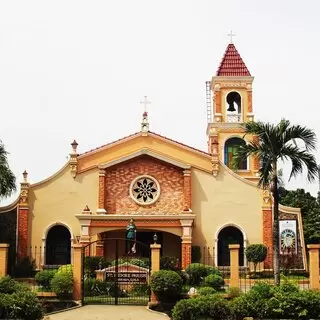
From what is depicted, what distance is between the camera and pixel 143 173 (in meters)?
35.3

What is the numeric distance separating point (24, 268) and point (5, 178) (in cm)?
477

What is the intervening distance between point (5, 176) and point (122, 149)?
6930mm

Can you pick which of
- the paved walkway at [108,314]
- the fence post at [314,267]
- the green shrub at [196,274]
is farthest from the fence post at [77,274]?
the fence post at [314,267]

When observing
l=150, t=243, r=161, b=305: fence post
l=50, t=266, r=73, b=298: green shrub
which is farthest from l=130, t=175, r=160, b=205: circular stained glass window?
l=50, t=266, r=73, b=298: green shrub

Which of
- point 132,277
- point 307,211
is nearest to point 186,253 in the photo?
point 132,277

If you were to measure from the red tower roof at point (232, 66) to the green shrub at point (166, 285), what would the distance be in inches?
866

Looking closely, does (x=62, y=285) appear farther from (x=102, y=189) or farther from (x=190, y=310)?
(x=102, y=189)

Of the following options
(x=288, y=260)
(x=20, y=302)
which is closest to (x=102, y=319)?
(x=20, y=302)

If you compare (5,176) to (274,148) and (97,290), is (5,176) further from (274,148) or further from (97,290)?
(274,148)

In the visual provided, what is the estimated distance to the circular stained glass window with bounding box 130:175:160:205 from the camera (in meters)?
35.0

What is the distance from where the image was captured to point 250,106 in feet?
135

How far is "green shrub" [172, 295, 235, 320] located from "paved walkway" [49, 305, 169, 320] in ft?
6.35

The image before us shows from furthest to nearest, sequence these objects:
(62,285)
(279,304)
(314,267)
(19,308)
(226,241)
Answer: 1. (226,241)
2. (314,267)
3. (62,285)
4. (279,304)
5. (19,308)

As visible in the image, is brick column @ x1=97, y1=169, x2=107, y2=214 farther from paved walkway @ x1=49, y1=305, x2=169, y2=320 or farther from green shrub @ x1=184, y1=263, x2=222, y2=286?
paved walkway @ x1=49, y1=305, x2=169, y2=320
